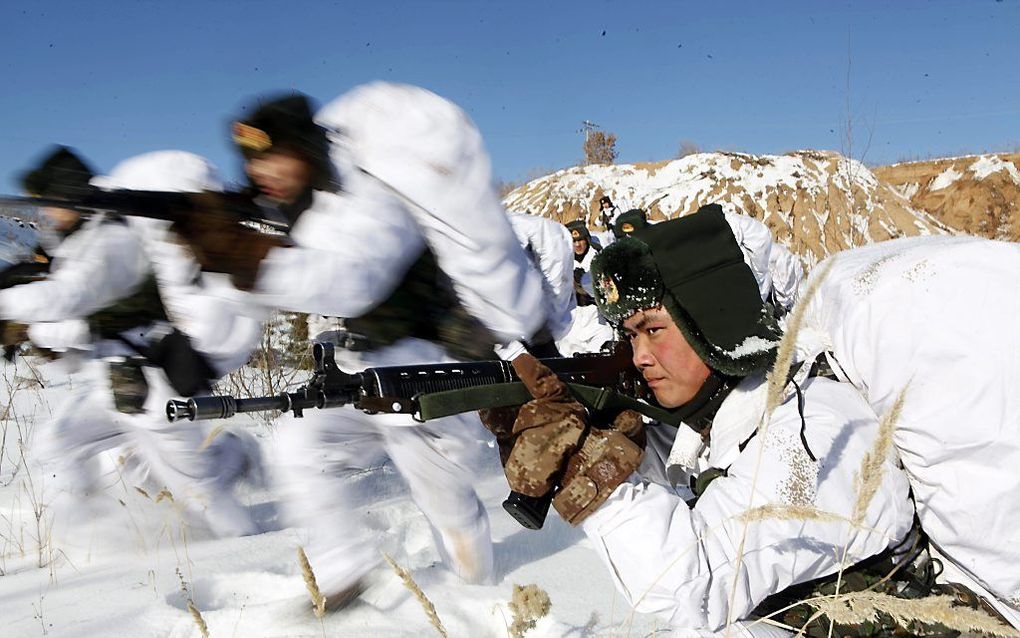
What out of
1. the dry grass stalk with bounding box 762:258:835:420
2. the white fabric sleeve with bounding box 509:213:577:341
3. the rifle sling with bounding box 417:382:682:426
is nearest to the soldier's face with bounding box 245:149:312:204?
the rifle sling with bounding box 417:382:682:426

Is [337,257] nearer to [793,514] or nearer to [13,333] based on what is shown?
[793,514]

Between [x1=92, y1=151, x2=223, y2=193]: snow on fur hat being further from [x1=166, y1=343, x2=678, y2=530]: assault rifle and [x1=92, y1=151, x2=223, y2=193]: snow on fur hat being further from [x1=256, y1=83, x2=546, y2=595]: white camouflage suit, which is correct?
[x1=166, y1=343, x2=678, y2=530]: assault rifle

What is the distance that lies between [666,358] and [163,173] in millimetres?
2388

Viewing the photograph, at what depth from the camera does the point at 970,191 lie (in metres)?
15.0

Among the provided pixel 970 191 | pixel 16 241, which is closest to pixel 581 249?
pixel 16 241

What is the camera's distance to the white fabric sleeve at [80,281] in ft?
9.73

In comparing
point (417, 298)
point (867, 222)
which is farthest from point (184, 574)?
point (867, 222)

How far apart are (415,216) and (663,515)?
1.13 m

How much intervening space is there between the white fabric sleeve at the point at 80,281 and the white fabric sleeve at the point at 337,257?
1.33 meters

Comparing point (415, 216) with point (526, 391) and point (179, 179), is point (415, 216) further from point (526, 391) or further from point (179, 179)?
point (179, 179)

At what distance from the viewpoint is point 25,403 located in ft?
18.3

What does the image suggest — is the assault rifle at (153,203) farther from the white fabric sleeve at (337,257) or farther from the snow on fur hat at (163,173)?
the snow on fur hat at (163,173)

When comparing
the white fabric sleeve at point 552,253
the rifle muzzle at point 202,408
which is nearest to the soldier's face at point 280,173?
the rifle muzzle at point 202,408

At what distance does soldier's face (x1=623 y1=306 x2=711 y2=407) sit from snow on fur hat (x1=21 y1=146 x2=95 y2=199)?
1823 mm
